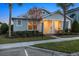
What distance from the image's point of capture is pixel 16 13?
1772 cm

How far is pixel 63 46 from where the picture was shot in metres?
17.7

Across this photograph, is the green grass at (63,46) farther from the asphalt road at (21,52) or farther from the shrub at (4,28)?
the shrub at (4,28)

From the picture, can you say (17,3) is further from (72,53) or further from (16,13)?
(72,53)

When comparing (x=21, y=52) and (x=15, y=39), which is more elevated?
(x=15, y=39)

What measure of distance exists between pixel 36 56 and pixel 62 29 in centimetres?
72

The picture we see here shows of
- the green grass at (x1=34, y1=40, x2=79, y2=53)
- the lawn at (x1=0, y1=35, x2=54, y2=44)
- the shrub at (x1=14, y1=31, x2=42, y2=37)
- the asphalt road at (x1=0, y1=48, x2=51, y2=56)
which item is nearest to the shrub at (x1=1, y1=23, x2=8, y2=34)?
the lawn at (x1=0, y1=35, x2=54, y2=44)

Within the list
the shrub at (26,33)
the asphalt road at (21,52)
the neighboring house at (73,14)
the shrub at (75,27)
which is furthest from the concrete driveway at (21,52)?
the neighboring house at (73,14)

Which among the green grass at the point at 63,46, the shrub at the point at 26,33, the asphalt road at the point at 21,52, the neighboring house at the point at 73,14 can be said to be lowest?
the asphalt road at the point at 21,52

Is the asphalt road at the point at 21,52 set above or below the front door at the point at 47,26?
below

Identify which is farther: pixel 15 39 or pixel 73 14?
pixel 73 14

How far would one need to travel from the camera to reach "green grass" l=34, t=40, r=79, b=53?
1769cm

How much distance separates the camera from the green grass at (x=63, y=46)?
1769 cm

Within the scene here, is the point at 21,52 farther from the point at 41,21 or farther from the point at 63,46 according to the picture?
the point at 63,46

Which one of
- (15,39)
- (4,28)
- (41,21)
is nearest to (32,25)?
(41,21)
